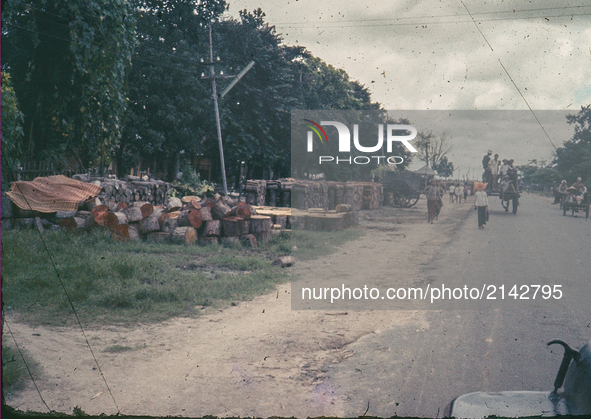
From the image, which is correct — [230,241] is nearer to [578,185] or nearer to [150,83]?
[150,83]

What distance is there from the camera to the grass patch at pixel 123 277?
17.6 feet

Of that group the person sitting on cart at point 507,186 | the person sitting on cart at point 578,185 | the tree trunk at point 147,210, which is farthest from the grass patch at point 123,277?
the person sitting on cart at point 578,185

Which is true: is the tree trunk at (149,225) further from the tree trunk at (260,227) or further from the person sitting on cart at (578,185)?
the person sitting on cart at (578,185)

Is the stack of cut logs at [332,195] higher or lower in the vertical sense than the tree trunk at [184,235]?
higher

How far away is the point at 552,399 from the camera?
1.90m

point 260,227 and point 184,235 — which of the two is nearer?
point 184,235

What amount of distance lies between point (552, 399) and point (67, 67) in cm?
1359

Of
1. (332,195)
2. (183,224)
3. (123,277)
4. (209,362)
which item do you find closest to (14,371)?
(209,362)

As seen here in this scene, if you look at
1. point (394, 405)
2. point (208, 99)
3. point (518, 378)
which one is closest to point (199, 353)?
point (394, 405)

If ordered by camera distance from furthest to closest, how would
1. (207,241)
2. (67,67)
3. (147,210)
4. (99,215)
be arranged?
(67,67)
(147,210)
(99,215)
(207,241)

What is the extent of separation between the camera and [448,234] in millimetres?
13406

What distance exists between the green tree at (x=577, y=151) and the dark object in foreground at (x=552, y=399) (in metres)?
2.69

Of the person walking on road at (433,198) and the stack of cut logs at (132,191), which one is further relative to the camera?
the person walking on road at (433,198)

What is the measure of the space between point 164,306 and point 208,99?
20130 millimetres
